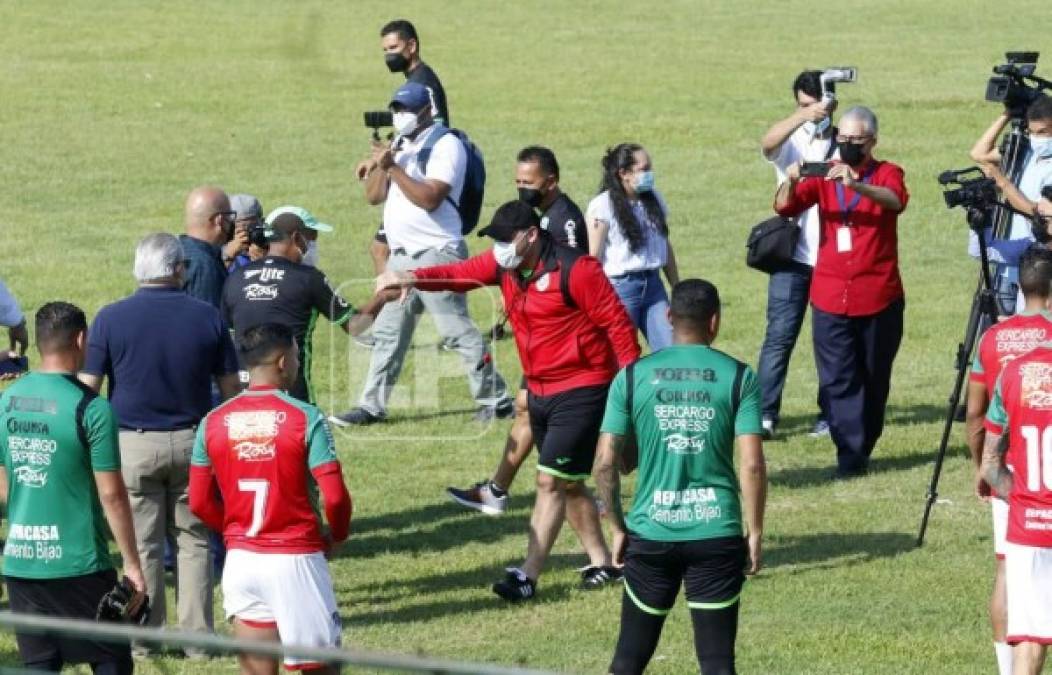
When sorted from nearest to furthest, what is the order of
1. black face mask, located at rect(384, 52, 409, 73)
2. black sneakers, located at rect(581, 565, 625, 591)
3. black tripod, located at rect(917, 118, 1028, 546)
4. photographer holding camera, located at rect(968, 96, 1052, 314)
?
black sneakers, located at rect(581, 565, 625, 591), black tripod, located at rect(917, 118, 1028, 546), photographer holding camera, located at rect(968, 96, 1052, 314), black face mask, located at rect(384, 52, 409, 73)

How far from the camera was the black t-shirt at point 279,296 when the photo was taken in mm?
10961

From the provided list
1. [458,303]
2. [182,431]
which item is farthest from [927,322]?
[182,431]

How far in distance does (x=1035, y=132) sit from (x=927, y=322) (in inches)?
240

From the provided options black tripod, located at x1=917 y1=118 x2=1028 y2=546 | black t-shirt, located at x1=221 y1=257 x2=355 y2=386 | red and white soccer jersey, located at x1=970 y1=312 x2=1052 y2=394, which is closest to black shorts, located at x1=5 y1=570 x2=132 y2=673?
black t-shirt, located at x1=221 y1=257 x2=355 y2=386

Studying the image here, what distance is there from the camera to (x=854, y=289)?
13.1 metres

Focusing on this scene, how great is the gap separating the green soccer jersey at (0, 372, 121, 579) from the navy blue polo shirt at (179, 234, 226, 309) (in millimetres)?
2932

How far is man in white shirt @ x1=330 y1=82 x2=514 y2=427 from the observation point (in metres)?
14.1

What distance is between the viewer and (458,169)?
14242 mm

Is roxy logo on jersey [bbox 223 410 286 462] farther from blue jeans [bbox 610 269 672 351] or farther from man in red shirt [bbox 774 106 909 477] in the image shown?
blue jeans [bbox 610 269 672 351]

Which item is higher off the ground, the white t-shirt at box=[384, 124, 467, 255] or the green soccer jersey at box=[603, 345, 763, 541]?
the white t-shirt at box=[384, 124, 467, 255]

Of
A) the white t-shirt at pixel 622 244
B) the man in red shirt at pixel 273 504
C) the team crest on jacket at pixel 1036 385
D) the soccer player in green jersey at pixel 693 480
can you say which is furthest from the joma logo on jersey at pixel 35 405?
the white t-shirt at pixel 622 244

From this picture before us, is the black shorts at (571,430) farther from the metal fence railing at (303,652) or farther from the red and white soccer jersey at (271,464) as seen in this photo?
the metal fence railing at (303,652)

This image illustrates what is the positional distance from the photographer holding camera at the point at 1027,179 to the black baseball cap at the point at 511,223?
3.27m

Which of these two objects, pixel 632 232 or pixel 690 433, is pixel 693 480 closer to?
pixel 690 433
